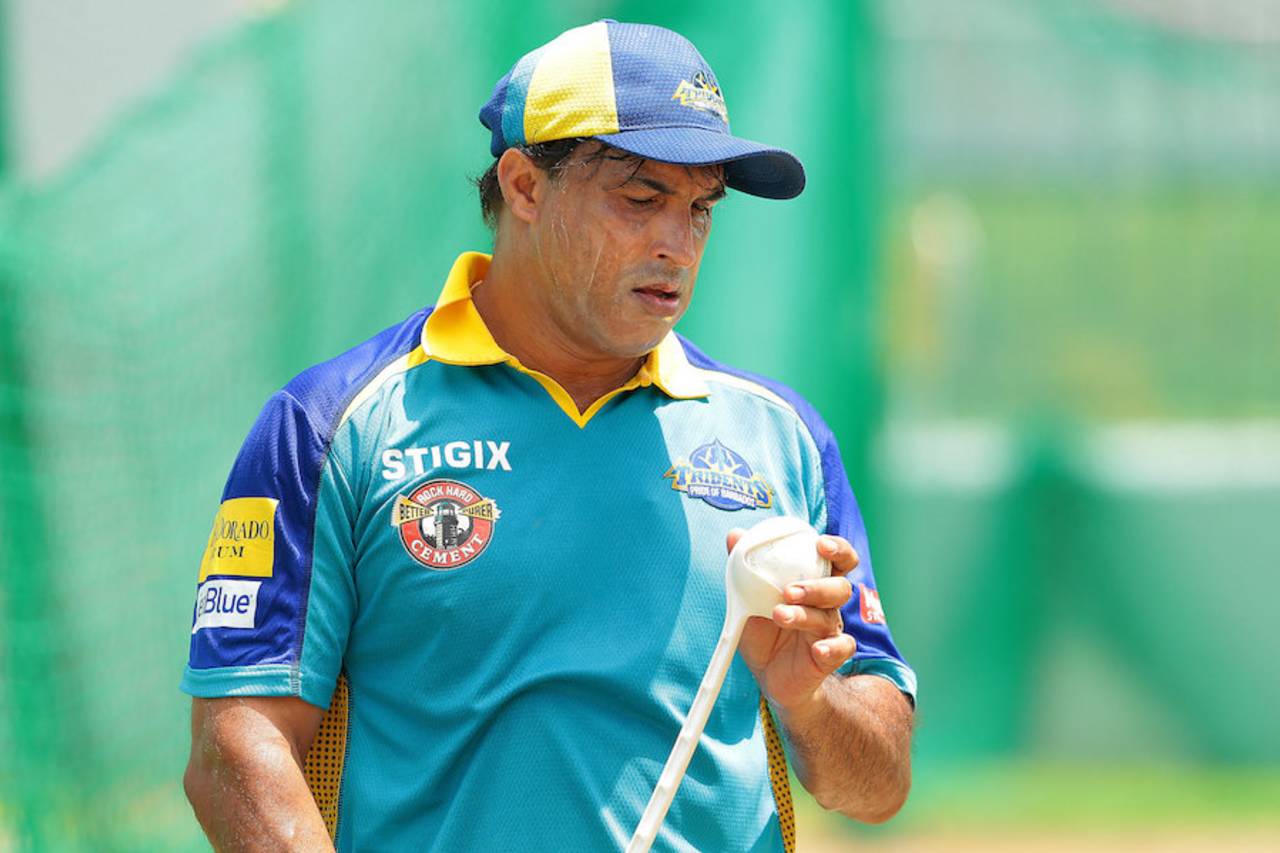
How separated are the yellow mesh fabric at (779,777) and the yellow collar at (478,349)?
1.65 feet

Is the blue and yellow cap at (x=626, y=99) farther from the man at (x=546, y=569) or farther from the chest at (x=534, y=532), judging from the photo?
the chest at (x=534, y=532)

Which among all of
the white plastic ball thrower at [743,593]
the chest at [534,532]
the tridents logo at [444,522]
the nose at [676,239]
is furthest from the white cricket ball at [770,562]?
the nose at [676,239]

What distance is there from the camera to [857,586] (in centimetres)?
288

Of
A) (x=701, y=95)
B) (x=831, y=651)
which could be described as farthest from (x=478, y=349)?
(x=831, y=651)

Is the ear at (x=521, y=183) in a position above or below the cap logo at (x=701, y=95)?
below

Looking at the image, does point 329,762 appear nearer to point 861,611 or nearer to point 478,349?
point 478,349

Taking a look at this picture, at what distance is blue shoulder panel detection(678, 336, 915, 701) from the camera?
288 cm

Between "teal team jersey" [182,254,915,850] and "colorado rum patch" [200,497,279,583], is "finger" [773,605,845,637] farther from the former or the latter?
"colorado rum patch" [200,497,279,583]

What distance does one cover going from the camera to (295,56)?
6137 mm

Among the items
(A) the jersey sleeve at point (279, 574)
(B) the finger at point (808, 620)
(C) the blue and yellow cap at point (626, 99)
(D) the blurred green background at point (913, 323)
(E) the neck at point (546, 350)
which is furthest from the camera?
(D) the blurred green background at point (913, 323)

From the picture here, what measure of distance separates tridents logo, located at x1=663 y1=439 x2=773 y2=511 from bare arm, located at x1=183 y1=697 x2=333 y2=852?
631 millimetres

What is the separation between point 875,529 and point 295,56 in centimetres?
312

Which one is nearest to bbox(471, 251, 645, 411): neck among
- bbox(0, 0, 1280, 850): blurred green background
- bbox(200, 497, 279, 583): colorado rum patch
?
bbox(200, 497, 279, 583): colorado rum patch

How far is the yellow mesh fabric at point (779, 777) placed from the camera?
284cm
